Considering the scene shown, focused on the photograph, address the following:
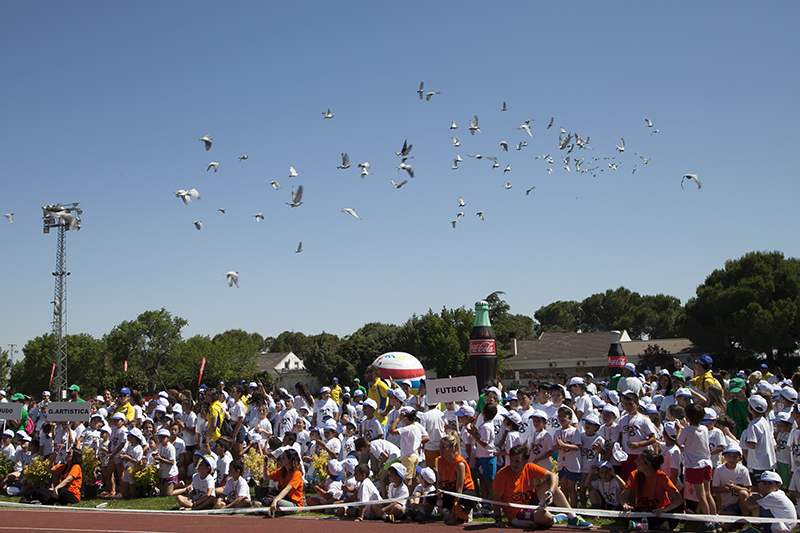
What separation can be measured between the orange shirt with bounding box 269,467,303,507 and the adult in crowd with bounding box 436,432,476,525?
8.03ft

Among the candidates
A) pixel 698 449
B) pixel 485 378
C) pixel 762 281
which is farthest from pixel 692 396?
pixel 762 281

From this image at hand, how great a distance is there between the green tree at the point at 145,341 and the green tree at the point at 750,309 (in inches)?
2423

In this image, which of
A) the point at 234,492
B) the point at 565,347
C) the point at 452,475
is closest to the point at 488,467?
the point at 452,475

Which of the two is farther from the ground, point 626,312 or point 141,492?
point 626,312

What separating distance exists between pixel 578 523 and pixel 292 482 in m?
4.63

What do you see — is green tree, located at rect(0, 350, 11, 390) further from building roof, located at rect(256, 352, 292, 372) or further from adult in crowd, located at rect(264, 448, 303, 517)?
adult in crowd, located at rect(264, 448, 303, 517)

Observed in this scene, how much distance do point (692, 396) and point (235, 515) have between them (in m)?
7.66

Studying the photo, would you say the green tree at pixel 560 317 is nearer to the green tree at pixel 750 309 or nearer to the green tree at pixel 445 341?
the green tree at pixel 445 341

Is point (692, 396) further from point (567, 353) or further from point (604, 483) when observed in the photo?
point (567, 353)

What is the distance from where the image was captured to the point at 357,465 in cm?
1055

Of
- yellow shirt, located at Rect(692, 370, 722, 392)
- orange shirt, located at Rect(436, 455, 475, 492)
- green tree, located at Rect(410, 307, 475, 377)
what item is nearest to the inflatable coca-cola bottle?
yellow shirt, located at Rect(692, 370, 722, 392)

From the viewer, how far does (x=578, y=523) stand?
8359mm

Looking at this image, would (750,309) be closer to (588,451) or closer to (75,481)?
(588,451)

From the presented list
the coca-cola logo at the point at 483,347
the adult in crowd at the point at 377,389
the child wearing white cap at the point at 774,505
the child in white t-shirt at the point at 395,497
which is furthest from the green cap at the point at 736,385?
the coca-cola logo at the point at 483,347
